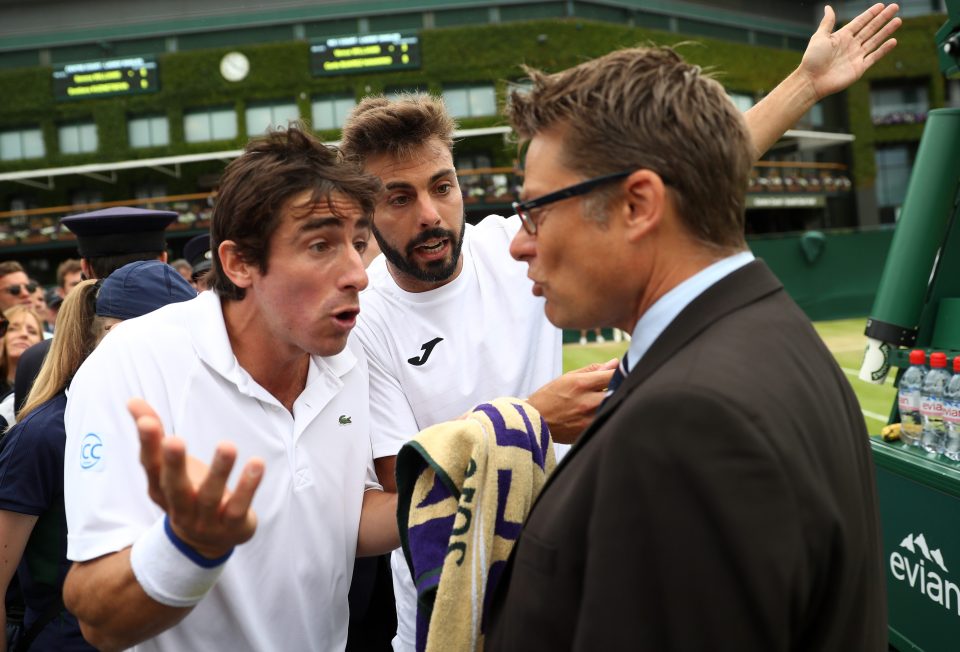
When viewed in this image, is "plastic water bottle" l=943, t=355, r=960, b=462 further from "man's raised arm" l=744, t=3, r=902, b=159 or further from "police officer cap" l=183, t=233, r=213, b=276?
"police officer cap" l=183, t=233, r=213, b=276

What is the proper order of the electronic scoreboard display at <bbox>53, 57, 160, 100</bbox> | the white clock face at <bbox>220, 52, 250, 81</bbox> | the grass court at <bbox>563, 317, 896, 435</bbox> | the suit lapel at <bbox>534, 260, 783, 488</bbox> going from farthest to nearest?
the white clock face at <bbox>220, 52, 250, 81</bbox> < the electronic scoreboard display at <bbox>53, 57, 160, 100</bbox> < the grass court at <bbox>563, 317, 896, 435</bbox> < the suit lapel at <bbox>534, 260, 783, 488</bbox>

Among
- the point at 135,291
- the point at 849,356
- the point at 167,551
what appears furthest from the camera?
the point at 849,356

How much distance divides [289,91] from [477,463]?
36.5 m

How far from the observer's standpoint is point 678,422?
3.86 ft

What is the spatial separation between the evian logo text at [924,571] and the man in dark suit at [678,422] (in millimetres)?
2038

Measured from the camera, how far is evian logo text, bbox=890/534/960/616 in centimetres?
320

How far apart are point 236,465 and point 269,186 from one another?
0.72 m

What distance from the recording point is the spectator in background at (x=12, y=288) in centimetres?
727

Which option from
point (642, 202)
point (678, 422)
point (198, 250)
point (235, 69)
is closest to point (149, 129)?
point (235, 69)

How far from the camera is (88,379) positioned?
1.98 metres

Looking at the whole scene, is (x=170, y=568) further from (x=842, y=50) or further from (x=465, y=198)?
(x=465, y=198)

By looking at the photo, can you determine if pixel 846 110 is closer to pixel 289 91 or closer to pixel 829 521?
pixel 289 91

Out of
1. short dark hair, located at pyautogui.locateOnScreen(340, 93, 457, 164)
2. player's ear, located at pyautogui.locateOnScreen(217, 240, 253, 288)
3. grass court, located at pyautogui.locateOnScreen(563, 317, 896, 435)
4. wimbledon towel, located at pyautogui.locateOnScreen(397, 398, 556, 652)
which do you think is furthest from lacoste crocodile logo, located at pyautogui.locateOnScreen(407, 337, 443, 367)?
grass court, located at pyautogui.locateOnScreen(563, 317, 896, 435)

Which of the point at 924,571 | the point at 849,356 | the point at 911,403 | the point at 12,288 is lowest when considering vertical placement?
the point at 849,356
